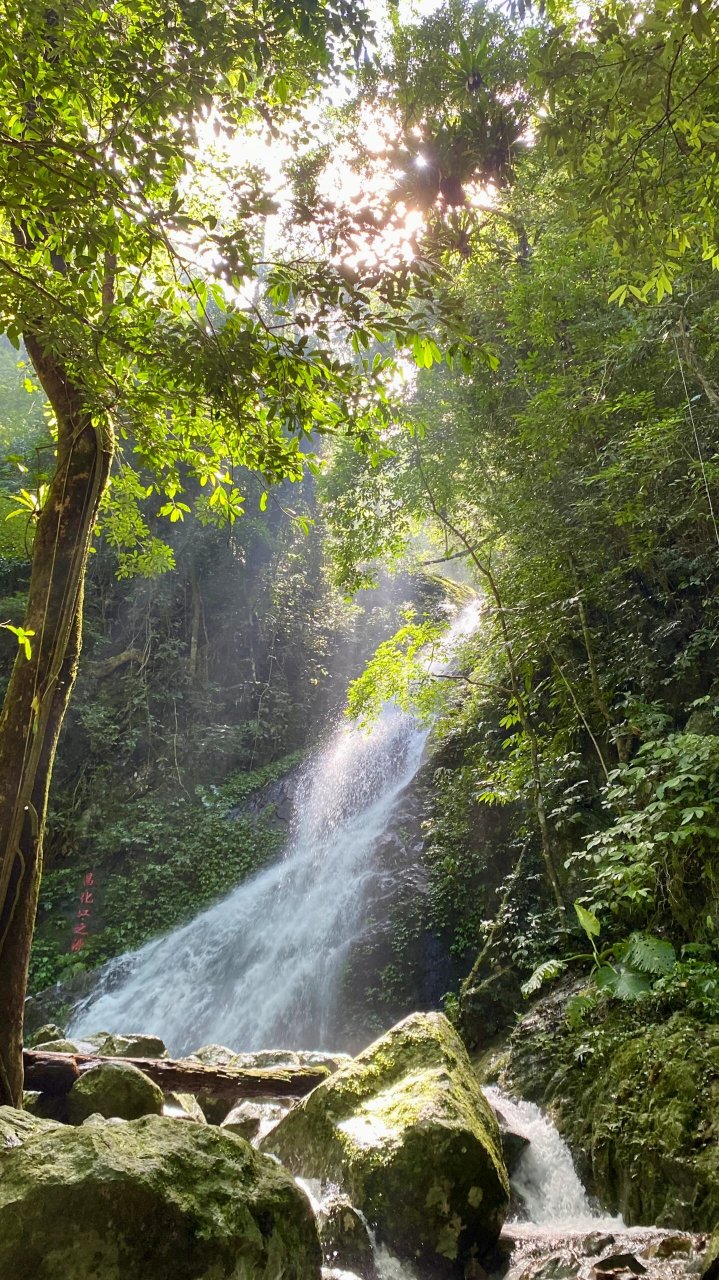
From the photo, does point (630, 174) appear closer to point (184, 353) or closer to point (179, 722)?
point (184, 353)

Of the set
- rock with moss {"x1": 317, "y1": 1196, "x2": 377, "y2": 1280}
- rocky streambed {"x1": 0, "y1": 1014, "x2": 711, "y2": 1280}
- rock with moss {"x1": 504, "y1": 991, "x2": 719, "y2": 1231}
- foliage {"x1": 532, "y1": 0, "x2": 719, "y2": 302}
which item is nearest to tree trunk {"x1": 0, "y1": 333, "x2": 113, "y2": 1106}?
rocky streambed {"x1": 0, "y1": 1014, "x2": 711, "y2": 1280}

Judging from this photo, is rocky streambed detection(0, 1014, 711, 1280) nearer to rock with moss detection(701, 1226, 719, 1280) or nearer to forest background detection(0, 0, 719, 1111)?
rock with moss detection(701, 1226, 719, 1280)

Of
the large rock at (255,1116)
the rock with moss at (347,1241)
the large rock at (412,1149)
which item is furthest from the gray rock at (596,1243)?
the large rock at (255,1116)

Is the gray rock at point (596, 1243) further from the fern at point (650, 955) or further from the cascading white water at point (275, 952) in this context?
the cascading white water at point (275, 952)

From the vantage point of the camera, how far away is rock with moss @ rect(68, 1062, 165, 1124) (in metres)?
3.83

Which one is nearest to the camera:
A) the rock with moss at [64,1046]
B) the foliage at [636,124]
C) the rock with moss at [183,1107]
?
the foliage at [636,124]

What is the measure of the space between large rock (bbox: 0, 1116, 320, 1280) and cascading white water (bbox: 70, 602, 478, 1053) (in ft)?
19.6

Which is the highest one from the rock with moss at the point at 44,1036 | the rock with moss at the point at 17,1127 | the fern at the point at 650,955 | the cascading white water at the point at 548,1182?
the rock with moss at the point at 17,1127

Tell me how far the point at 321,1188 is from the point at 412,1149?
2.13 feet

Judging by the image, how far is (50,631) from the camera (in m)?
3.42

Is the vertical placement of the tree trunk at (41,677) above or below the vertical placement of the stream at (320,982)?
above

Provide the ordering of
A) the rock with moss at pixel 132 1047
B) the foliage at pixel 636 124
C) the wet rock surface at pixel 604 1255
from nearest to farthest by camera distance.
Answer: the foliage at pixel 636 124, the wet rock surface at pixel 604 1255, the rock with moss at pixel 132 1047

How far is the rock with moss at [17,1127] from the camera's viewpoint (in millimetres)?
2227

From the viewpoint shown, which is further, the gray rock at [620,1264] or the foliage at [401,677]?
the foliage at [401,677]
